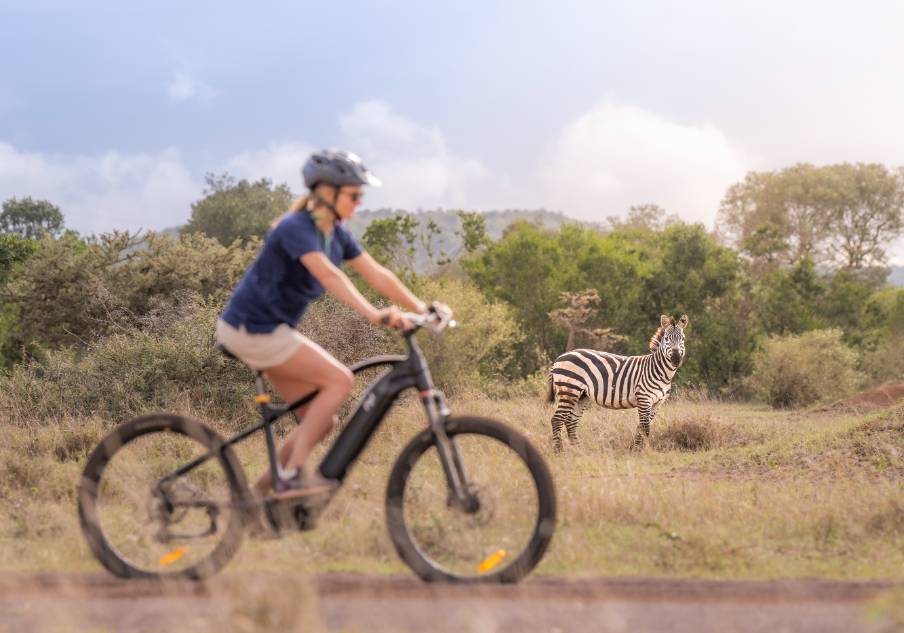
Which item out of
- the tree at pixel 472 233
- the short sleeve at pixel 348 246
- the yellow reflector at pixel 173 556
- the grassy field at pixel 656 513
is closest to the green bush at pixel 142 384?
the grassy field at pixel 656 513

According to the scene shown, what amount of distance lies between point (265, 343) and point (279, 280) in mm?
341

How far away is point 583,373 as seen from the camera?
16.0 m

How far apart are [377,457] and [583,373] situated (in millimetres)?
5272

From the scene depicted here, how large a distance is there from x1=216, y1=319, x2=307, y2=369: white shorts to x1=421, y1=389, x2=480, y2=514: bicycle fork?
79 cm

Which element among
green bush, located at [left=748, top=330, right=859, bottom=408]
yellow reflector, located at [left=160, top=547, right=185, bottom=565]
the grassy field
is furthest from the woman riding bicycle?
green bush, located at [left=748, top=330, right=859, bottom=408]

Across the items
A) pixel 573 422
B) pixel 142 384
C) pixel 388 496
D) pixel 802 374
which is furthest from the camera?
pixel 802 374

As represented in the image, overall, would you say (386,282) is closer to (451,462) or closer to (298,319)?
(298,319)

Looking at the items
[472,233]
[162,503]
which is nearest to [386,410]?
[162,503]

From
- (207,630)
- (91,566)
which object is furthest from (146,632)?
(91,566)

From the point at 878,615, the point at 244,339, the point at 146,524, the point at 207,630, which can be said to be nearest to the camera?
the point at 878,615

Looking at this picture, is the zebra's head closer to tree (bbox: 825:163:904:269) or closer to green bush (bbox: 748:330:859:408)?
green bush (bbox: 748:330:859:408)

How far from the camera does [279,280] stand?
5.35m

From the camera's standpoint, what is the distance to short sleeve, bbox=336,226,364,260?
18.3 ft

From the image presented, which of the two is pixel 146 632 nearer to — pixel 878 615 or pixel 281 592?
pixel 281 592
